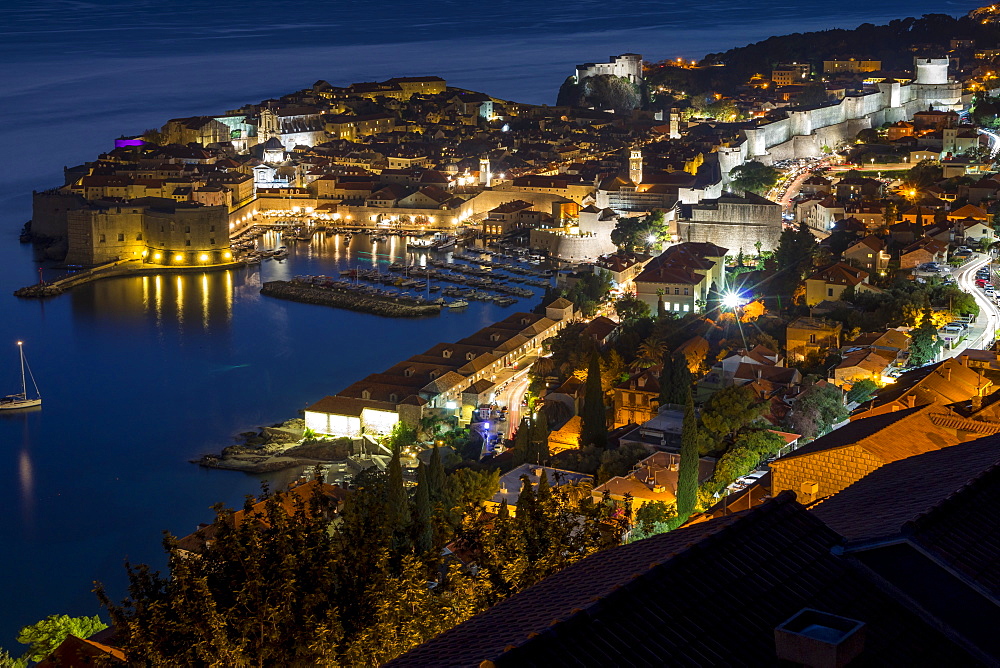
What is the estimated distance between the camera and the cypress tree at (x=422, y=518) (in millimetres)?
3146

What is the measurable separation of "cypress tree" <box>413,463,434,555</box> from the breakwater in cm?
631

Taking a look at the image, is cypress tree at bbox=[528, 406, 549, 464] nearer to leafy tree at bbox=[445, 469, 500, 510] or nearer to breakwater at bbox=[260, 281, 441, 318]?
leafy tree at bbox=[445, 469, 500, 510]

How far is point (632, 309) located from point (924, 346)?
10.8 feet

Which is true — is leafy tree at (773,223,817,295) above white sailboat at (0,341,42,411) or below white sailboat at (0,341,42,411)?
above

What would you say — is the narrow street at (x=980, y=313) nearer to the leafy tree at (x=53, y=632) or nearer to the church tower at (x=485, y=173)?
the leafy tree at (x=53, y=632)

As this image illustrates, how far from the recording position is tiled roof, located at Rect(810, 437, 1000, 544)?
1.75 m

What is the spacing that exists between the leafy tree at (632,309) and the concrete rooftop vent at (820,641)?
804cm

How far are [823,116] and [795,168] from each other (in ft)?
4.62

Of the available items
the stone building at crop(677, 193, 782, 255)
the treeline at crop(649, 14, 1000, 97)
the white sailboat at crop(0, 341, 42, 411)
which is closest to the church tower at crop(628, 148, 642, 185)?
the stone building at crop(677, 193, 782, 255)

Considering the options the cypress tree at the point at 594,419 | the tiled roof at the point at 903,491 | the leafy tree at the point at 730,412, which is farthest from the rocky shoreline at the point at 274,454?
the tiled roof at the point at 903,491

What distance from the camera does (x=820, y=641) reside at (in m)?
1.37

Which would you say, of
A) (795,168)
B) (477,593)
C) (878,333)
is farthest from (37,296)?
(477,593)

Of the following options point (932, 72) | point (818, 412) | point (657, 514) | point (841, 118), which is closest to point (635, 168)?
point (841, 118)

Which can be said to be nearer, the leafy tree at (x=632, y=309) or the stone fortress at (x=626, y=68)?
the leafy tree at (x=632, y=309)
